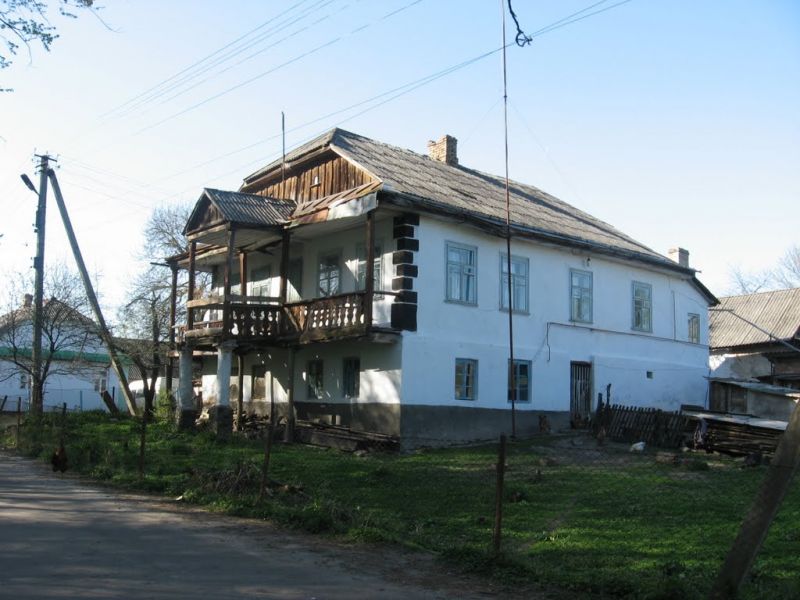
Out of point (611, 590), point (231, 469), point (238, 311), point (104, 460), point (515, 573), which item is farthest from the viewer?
point (238, 311)

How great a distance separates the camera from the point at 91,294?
2884 cm

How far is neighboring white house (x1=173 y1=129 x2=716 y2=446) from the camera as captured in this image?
20000mm

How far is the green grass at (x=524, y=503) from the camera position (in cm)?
850

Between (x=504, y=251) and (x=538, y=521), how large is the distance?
465 inches

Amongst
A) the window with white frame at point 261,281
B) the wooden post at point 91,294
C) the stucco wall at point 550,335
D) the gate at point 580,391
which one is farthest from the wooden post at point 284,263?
the wooden post at point 91,294

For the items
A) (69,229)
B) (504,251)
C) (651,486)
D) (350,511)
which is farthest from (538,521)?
(69,229)

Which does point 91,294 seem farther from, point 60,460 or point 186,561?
point 186,561

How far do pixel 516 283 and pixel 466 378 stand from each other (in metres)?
3.15

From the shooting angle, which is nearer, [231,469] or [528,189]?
[231,469]

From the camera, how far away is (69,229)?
29766 millimetres

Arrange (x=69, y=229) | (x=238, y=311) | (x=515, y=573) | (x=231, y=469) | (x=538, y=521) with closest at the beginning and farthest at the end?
(x=515, y=573)
(x=538, y=521)
(x=231, y=469)
(x=238, y=311)
(x=69, y=229)

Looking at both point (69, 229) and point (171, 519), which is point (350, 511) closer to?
point (171, 519)

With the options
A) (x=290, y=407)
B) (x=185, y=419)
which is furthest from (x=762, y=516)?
(x=185, y=419)

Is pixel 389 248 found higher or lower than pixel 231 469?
higher
